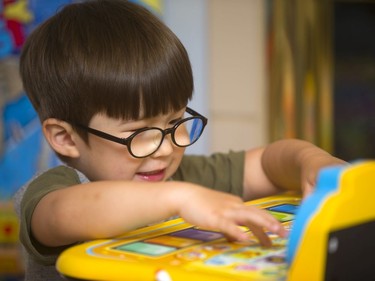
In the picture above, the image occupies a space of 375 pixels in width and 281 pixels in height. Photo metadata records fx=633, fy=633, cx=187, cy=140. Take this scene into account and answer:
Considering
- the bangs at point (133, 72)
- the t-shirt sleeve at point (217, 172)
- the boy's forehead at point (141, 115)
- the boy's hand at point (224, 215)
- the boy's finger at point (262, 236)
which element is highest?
the bangs at point (133, 72)

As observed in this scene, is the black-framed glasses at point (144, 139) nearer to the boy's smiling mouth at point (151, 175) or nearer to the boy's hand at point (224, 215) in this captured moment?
the boy's smiling mouth at point (151, 175)

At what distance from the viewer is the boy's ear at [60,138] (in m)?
0.85

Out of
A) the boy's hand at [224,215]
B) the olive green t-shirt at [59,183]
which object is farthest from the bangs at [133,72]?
the boy's hand at [224,215]

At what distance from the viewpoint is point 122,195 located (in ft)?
1.99

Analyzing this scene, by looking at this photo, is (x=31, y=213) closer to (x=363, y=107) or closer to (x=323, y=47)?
(x=323, y=47)

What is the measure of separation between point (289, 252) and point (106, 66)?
1.29 feet

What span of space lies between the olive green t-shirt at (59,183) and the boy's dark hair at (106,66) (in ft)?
0.29

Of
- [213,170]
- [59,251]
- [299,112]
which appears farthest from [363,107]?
[59,251]

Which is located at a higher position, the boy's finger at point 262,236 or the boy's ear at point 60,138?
the boy's ear at point 60,138

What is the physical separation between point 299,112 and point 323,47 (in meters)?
0.27

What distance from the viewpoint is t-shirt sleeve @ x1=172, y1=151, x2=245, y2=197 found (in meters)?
1.02

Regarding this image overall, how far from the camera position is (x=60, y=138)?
0.86 meters

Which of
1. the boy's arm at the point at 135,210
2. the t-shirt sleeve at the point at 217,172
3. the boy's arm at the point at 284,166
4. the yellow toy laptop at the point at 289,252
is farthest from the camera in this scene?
the t-shirt sleeve at the point at 217,172

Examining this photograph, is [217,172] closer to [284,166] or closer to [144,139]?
[284,166]
